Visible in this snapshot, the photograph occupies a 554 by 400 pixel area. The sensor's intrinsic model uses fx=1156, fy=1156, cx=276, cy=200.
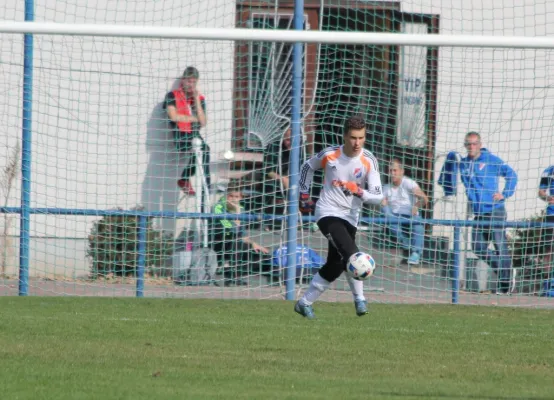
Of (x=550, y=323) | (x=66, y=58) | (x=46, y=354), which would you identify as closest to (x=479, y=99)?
(x=550, y=323)

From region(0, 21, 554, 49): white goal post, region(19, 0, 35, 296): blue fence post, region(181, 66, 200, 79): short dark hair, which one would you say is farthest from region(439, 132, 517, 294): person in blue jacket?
region(0, 21, 554, 49): white goal post

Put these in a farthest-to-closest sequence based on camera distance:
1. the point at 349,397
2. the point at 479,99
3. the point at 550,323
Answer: the point at 479,99 → the point at 550,323 → the point at 349,397

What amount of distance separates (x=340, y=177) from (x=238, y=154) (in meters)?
3.46

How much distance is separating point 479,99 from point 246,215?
3.40 meters

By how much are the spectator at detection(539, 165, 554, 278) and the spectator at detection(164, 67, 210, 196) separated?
4.14m

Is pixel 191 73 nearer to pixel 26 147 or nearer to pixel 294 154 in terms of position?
pixel 294 154

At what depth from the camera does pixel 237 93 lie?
47.1 ft

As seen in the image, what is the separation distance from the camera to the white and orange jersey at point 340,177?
36.8 feet

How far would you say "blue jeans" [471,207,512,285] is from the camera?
14.0 metres

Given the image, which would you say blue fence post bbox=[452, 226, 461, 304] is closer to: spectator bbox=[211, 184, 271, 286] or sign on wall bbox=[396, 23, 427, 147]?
sign on wall bbox=[396, 23, 427, 147]

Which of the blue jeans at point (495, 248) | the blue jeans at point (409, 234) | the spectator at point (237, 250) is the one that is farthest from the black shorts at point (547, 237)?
the spectator at point (237, 250)

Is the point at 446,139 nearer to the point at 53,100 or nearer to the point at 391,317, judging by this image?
the point at 391,317

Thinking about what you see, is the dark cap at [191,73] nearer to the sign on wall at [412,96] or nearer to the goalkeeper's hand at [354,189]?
the sign on wall at [412,96]

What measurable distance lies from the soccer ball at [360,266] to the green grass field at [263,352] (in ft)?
1.62
